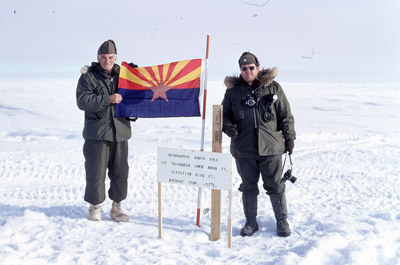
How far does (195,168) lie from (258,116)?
2.87 ft

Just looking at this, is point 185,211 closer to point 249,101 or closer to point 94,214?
point 94,214

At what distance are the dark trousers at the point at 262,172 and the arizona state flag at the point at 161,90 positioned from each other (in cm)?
81

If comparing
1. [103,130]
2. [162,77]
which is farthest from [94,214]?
[162,77]

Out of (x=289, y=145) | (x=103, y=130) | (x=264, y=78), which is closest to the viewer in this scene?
(x=264, y=78)

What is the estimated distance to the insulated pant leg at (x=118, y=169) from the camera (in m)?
4.39

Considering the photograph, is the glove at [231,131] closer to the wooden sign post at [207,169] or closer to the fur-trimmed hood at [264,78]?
the wooden sign post at [207,169]

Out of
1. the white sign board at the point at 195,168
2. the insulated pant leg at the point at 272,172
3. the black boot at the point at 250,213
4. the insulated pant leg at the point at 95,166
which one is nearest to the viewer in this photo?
the white sign board at the point at 195,168

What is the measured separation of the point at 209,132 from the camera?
11.4 m

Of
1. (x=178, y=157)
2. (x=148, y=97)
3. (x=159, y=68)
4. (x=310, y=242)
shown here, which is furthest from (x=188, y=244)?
(x=159, y=68)

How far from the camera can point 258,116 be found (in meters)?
3.86

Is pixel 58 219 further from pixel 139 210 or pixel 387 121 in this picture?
pixel 387 121

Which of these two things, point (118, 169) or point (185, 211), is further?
point (185, 211)

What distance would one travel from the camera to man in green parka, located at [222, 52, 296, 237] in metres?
3.86

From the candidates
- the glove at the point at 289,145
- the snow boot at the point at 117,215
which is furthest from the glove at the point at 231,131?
the snow boot at the point at 117,215
